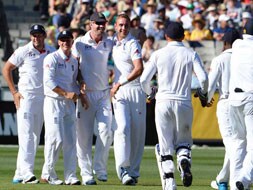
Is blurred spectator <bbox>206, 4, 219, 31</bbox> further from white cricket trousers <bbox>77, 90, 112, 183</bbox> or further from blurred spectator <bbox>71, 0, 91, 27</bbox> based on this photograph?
white cricket trousers <bbox>77, 90, 112, 183</bbox>

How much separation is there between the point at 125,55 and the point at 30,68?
147cm

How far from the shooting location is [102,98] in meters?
16.5

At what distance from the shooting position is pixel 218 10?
32.5 metres

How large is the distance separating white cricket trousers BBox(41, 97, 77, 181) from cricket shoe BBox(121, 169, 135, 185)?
30.6 inches

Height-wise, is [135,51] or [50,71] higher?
[135,51]

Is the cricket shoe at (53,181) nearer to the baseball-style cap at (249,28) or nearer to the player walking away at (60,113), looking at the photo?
the player walking away at (60,113)

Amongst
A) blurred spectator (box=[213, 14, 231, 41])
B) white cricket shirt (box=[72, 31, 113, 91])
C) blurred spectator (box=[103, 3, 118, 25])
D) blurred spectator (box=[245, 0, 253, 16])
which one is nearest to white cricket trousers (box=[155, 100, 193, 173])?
white cricket shirt (box=[72, 31, 113, 91])

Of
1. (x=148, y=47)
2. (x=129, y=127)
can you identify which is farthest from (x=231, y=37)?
(x=148, y=47)

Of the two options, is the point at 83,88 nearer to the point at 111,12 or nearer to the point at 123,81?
the point at 123,81

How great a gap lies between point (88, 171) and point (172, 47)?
2966mm

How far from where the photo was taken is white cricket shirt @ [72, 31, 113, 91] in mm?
16453

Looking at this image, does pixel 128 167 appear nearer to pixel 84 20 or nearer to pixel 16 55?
pixel 16 55

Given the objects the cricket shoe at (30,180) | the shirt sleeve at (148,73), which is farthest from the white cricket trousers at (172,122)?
the cricket shoe at (30,180)

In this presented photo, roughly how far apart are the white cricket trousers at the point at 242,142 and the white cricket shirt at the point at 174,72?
682 millimetres
